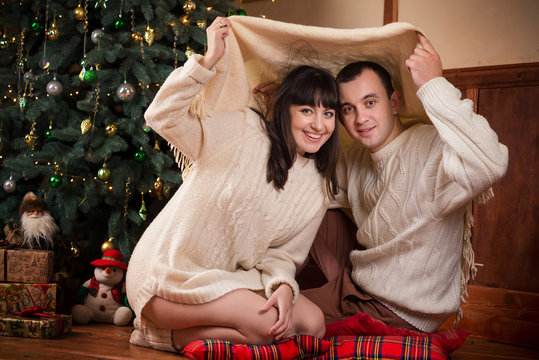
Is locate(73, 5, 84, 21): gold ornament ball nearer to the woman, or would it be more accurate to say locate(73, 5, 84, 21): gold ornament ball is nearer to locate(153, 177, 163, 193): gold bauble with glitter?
locate(153, 177, 163, 193): gold bauble with glitter

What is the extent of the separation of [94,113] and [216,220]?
1.00 metres

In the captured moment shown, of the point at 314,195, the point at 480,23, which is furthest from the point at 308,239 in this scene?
the point at 480,23

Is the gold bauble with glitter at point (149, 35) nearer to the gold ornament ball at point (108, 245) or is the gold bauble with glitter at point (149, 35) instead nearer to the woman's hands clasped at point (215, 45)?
the woman's hands clasped at point (215, 45)

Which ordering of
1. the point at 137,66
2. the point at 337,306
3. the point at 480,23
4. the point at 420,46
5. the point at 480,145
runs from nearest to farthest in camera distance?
the point at 480,145, the point at 420,46, the point at 337,306, the point at 137,66, the point at 480,23

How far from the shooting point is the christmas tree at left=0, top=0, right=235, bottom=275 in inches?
103

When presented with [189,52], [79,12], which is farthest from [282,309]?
[79,12]

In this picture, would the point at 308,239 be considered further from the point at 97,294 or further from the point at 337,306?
the point at 97,294

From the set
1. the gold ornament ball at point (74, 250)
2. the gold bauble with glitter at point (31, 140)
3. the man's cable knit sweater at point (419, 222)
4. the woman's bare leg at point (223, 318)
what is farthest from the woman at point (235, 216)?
the gold bauble with glitter at point (31, 140)

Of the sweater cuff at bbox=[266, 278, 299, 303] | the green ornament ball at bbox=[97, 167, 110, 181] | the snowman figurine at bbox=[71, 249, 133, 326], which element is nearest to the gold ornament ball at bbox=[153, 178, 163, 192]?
the green ornament ball at bbox=[97, 167, 110, 181]

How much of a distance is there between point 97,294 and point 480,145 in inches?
71.8

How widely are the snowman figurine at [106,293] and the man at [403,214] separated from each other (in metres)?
0.92

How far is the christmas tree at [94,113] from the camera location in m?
2.62

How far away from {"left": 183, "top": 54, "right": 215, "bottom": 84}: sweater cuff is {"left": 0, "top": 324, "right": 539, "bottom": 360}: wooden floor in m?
0.96

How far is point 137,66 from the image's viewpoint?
2.61m
